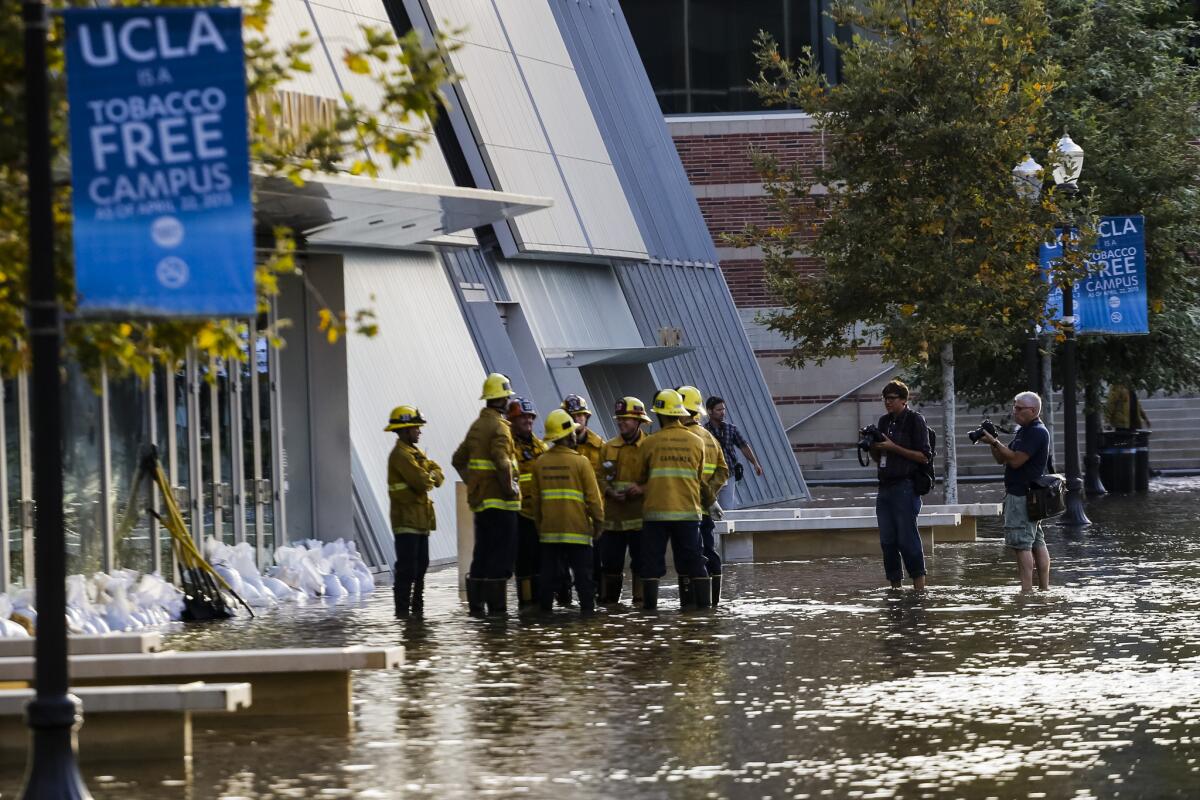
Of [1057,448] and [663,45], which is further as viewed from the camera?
[663,45]

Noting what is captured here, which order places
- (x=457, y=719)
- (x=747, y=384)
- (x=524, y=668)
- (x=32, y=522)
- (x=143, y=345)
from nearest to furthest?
(x=143, y=345) → (x=457, y=719) → (x=524, y=668) → (x=32, y=522) → (x=747, y=384)

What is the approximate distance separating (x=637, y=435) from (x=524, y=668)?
4712 millimetres

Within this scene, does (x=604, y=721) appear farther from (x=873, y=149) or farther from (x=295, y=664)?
(x=873, y=149)

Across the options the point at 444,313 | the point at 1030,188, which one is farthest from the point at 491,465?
the point at 1030,188

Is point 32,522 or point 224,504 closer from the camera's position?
point 32,522

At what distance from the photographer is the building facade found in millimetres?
17547

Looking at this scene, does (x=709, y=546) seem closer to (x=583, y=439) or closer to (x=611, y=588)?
(x=611, y=588)

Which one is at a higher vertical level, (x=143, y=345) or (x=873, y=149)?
(x=873, y=149)

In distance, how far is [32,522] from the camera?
16156 mm

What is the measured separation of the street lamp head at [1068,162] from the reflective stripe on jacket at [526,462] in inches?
400

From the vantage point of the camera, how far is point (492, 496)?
53.0ft

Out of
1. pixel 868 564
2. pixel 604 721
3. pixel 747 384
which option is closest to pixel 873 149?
pixel 868 564

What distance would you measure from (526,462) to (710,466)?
1686mm

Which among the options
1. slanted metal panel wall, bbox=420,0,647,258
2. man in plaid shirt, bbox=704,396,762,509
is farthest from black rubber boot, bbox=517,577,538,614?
slanted metal panel wall, bbox=420,0,647,258
